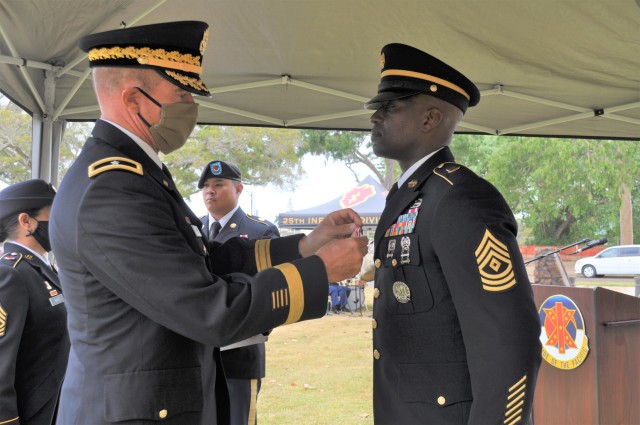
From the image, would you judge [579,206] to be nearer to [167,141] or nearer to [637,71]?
[637,71]

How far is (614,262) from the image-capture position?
77.3 ft

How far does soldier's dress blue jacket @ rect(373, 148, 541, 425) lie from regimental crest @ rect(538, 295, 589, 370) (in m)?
2.32

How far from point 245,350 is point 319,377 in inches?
176

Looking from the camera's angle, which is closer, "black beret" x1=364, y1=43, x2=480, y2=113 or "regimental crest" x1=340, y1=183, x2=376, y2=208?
"black beret" x1=364, y1=43, x2=480, y2=113

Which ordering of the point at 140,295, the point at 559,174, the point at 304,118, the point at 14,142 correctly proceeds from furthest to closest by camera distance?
the point at 559,174 < the point at 14,142 < the point at 304,118 < the point at 140,295

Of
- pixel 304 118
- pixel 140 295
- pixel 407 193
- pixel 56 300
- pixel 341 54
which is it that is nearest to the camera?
pixel 140 295

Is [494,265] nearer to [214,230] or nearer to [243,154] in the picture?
[214,230]

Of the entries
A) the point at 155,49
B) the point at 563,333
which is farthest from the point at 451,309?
the point at 563,333

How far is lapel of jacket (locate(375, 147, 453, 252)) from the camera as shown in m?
2.30

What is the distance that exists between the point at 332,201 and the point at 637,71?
14981 millimetres

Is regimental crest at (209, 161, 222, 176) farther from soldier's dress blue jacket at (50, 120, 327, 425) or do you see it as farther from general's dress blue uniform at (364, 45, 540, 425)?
soldier's dress blue jacket at (50, 120, 327, 425)

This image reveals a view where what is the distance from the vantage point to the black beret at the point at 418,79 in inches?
94.3

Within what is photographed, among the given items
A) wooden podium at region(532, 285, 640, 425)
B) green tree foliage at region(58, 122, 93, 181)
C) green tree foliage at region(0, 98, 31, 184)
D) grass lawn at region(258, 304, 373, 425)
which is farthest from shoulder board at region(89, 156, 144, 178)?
green tree foliage at region(58, 122, 93, 181)

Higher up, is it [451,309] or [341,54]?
[341,54]
